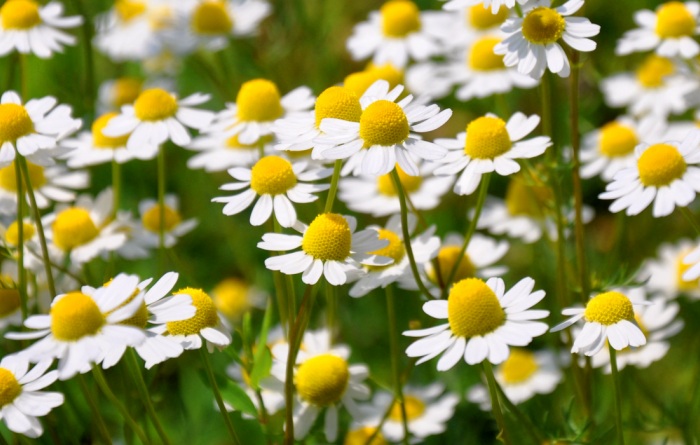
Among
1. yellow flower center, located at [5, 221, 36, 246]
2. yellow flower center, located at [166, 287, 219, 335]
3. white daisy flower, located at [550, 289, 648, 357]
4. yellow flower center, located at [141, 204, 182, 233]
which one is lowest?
yellow flower center, located at [141, 204, 182, 233]

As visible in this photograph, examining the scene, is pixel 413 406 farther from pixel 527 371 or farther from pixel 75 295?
pixel 75 295

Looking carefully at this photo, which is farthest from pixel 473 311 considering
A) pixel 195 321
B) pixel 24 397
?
pixel 24 397

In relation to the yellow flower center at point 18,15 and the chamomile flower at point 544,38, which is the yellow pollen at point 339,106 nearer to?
the chamomile flower at point 544,38

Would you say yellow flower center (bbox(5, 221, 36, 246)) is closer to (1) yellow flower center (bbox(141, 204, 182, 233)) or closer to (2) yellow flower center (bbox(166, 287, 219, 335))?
(1) yellow flower center (bbox(141, 204, 182, 233))

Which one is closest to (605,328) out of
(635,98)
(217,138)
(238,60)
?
(217,138)

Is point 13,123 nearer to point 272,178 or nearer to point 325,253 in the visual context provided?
point 272,178

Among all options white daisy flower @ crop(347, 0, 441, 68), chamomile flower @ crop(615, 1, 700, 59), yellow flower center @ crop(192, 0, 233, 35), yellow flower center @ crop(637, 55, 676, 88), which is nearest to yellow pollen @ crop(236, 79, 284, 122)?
white daisy flower @ crop(347, 0, 441, 68)

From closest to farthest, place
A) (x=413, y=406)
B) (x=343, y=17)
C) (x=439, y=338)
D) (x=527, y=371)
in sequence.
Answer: (x=439, y=338), (x=413, y=406), (x=527, y=371), (x=343, y=17)
